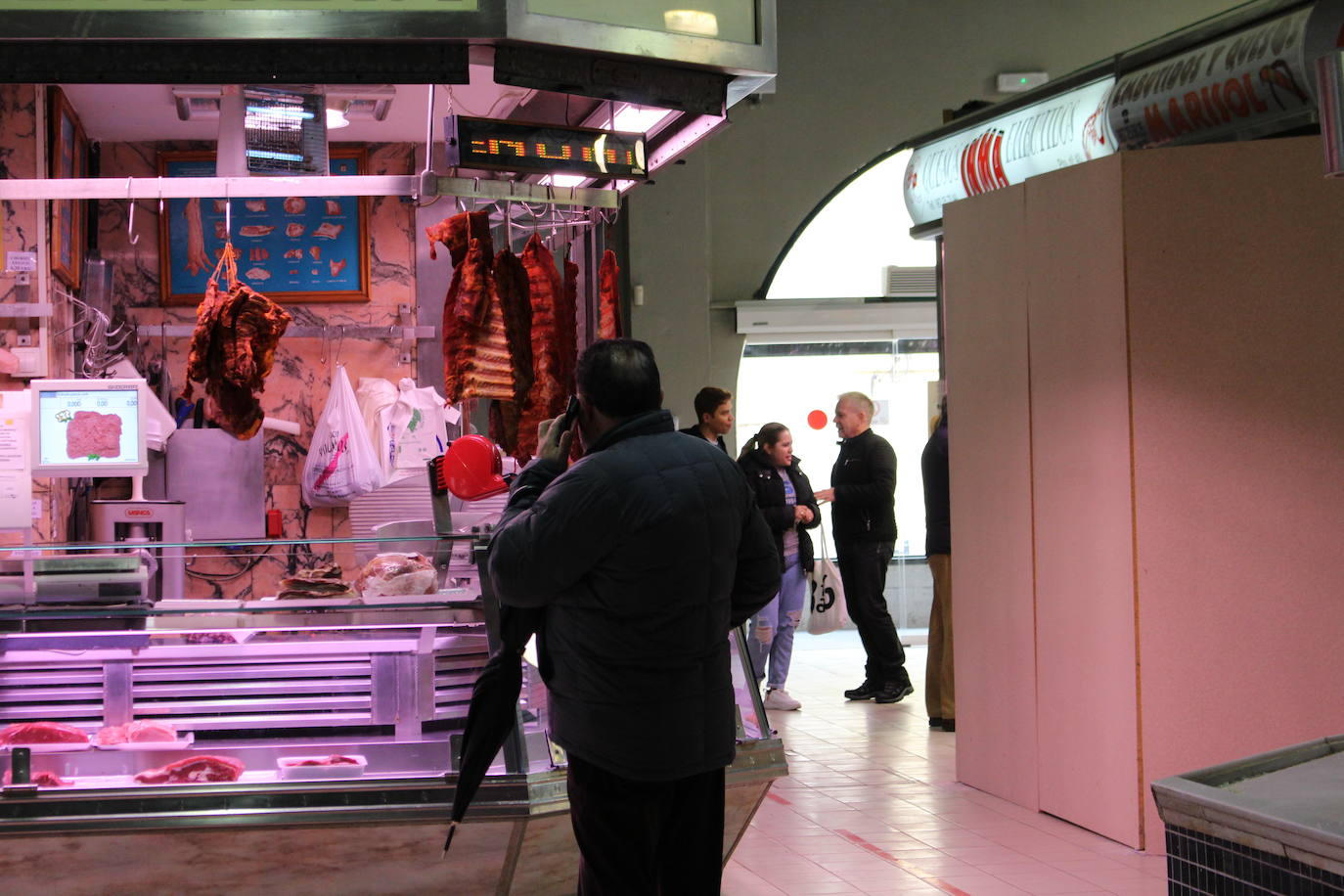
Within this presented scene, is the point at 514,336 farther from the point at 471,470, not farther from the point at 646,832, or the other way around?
the point at 646,832

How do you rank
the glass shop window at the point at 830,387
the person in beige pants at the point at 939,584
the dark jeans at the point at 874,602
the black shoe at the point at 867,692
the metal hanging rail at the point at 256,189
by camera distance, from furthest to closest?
the glass shop window at the point at 830,387 < the black shoe at the point at 867,692 < the dark jeans at the point at 874,602 < the person in beige pants at the point at 939,584 < the metal hanging rail at the point at 256,189

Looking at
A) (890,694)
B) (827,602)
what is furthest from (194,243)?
(890,694)

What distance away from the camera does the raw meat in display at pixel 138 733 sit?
396cm

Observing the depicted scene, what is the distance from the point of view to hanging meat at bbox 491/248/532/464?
225 inches

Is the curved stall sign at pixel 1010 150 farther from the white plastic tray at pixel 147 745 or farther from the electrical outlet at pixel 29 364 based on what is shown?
the electrical outlet at pixel 29 364

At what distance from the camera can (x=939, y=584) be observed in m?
7.63

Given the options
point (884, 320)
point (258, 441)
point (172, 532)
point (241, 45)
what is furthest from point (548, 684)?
point (884, 320)

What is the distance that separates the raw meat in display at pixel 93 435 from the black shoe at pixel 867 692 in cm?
451

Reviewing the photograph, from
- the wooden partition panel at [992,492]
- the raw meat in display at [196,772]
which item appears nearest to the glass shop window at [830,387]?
the wooden partition panel at [992,492]

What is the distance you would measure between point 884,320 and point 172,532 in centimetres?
622

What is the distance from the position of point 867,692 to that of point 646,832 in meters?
5.79

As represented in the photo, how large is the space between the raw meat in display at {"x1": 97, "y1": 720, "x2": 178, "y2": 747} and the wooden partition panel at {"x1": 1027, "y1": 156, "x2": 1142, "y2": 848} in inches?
131

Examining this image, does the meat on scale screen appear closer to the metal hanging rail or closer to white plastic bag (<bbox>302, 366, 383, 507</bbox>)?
the metal hanging rail

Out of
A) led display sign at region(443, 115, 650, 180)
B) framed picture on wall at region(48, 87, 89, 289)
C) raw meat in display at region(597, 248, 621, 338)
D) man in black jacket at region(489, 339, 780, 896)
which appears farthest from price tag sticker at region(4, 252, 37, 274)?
man in black jacket at region(489, 339, 780, 896)
